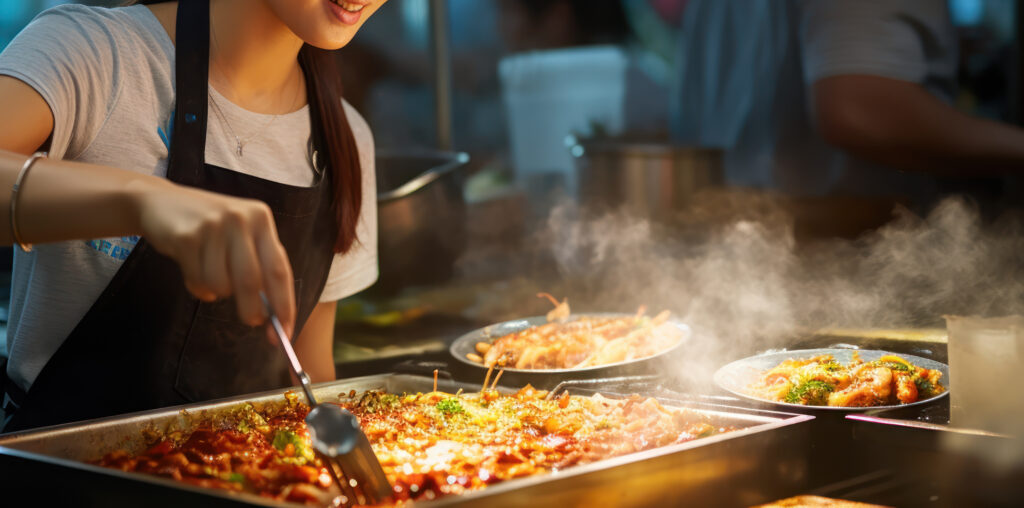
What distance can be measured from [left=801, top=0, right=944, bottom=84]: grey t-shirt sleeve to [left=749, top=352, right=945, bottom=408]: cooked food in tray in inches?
65.8

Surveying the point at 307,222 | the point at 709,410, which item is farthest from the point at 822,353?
the point at 307,222

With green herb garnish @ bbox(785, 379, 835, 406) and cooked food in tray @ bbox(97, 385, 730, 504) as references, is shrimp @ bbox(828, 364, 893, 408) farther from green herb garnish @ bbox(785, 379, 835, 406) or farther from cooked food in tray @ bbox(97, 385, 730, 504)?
cooked food in tray @ bbox(97, 385, 730, 504)

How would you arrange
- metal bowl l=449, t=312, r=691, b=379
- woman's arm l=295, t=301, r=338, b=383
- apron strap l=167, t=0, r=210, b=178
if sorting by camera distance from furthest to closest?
1. woman's arm l=295, t=301, r=338, b=383
2. metal bowl l=449, t=312, r=691, b=379
3. apron strap l=167, t=0, r=210, b=178

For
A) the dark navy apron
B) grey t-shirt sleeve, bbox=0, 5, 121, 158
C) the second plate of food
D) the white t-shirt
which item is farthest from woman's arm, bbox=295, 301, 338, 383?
the second plate of food

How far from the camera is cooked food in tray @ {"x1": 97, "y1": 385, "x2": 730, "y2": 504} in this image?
1.26m

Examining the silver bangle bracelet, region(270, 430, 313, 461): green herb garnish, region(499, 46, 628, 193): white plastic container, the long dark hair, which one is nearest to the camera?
the silver bangle bracelet

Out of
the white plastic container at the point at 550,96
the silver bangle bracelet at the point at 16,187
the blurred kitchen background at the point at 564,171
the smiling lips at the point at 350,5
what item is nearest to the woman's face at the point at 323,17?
the smiling lips at the point at 350,5

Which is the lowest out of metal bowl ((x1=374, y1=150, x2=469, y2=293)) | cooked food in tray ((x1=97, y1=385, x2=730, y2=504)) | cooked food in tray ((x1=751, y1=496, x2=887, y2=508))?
cooked food in tray ((x1=751, y1=496, x2=887, y2=508))

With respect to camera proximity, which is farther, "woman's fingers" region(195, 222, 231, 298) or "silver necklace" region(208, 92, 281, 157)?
"silver necklace" region(208, 92, 281, 157)

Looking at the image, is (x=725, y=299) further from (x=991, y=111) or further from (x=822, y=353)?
(x=991, y=111)

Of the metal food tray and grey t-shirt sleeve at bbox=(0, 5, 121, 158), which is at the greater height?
grey t-shirt sleeve at bbox=(0, 5, 121, 158)

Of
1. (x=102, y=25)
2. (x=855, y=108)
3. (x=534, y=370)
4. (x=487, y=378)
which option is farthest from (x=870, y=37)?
(x=102, y=25)

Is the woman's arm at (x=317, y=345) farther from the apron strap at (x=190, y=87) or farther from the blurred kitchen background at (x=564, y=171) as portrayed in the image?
the apron strap at (x=190, y=87)

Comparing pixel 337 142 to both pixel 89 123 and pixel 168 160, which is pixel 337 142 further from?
pixel 89 123
